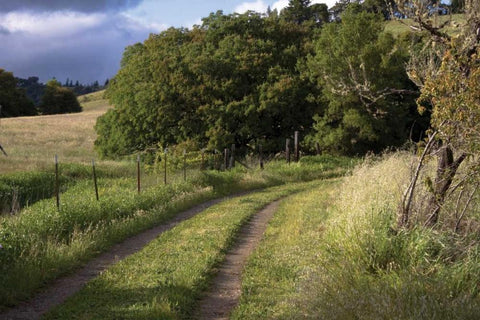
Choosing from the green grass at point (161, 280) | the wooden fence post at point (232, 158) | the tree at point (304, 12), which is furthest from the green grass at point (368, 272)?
the tree at point (304, 12)

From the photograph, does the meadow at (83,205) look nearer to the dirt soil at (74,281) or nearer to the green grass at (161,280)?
the dirt soil at (74,281)

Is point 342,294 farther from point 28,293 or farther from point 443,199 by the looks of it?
point 28,293

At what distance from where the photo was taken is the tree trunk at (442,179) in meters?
8.52

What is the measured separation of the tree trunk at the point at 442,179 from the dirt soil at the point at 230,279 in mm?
3310

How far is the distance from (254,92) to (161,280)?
79.0 feet

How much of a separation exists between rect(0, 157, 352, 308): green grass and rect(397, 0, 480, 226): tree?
6.10 metres

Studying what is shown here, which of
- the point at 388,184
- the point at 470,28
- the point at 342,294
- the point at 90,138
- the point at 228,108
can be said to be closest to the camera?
the point at 342,294

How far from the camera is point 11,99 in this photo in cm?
8006

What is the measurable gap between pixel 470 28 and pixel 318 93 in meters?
24.7

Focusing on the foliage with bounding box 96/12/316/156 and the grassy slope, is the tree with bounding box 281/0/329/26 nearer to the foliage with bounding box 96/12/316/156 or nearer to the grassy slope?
the grassy slope

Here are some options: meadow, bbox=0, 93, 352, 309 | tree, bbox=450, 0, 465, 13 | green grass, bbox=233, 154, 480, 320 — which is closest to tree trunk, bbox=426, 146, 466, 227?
green grass, bbox=233, 154, 480, 320

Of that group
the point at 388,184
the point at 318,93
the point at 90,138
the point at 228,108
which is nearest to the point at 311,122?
the point at 318,93

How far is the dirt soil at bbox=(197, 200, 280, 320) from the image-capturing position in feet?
25.1

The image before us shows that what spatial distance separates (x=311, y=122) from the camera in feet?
111
